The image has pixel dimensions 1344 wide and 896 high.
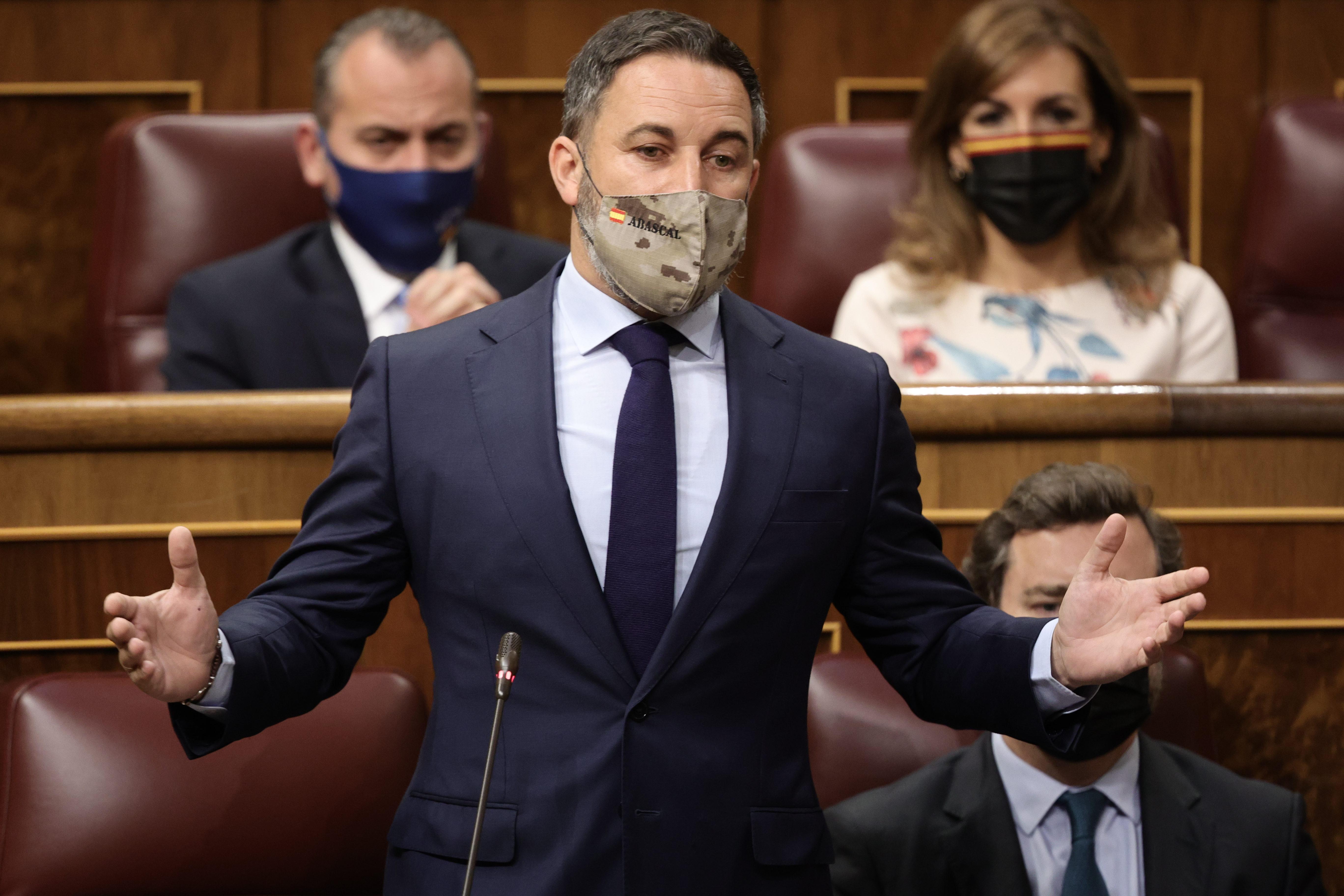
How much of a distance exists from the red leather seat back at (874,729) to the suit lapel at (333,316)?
2.55ft

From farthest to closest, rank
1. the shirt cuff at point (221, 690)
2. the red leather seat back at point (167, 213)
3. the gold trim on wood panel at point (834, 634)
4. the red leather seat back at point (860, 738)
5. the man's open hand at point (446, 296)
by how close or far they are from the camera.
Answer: the red leather seat back at point (167, 213) → the man's open hand at point (446, 296) → the gold trim on wood panel at point (834, 634) → the red leather seat back at point (860, 738) → the shirt cuff at point (221, 690)

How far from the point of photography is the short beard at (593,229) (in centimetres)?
95

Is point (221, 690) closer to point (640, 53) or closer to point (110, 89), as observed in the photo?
point (640, 53)

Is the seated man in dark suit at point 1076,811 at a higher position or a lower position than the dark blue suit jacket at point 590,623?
lower

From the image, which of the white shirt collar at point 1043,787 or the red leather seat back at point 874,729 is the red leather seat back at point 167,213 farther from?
the white shirt collar at point 1043,787

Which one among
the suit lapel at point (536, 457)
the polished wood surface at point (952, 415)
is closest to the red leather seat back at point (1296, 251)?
the polished wood surface at point (952, 415)

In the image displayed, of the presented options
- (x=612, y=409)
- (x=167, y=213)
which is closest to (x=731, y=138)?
(x=612, y=409)

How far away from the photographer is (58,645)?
4.47 ft

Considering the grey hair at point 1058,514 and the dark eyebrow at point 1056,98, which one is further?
the dark eyebrow at point 1056,98

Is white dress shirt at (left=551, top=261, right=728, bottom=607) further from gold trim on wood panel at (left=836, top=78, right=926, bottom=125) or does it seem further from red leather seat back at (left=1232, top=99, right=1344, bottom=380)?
gold trim on wood panel at (left=836, top=78, right=926, bottom=125)

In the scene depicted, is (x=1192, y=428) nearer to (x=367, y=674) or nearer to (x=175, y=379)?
(x=367, y=674)

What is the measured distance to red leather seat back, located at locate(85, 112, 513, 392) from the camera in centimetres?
202

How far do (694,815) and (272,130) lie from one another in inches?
56.9

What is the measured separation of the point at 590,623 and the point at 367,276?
112cm
